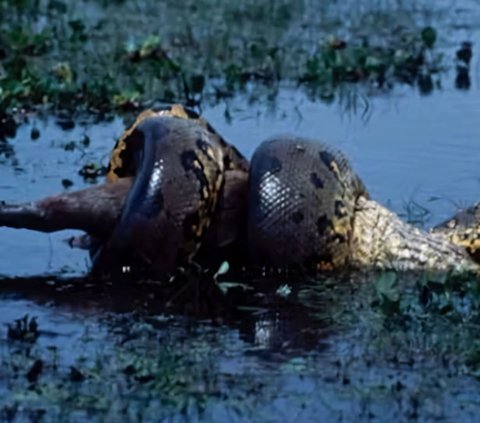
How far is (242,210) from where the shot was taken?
936 cm

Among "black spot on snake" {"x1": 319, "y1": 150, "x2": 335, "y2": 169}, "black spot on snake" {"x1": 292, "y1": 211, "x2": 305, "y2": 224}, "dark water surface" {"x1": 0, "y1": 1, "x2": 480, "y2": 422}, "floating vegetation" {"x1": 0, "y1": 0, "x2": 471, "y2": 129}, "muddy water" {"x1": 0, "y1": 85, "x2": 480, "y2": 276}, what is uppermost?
"black spot on snake" {"x1": 319, "y1": 150, "x2": 335, "y2": 169}

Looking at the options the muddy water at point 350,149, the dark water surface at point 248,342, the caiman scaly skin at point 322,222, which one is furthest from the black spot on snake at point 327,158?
the muddy water at point 350,149

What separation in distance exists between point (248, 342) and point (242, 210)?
133 cm

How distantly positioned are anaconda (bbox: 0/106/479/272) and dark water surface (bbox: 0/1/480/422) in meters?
0.33

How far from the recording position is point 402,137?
40.0 feet

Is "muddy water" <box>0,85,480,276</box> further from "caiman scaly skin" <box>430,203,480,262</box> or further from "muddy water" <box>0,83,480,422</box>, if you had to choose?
"caiman scaly skin" <box>430,203,480,262</box>

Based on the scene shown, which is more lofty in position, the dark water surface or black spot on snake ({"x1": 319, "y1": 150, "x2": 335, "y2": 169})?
black spot on snake ({"x1": 319, "y1": 150, "x2": 335, "y2": 169})

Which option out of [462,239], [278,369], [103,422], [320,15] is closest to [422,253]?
[462,239]

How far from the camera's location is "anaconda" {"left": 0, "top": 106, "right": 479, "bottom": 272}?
9070 mm

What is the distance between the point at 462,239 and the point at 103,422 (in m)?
3.49

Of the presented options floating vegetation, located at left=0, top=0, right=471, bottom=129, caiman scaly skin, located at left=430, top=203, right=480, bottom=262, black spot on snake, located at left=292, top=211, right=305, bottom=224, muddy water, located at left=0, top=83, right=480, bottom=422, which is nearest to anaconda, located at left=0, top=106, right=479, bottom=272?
black spot on snake, located at left=292, top=211, right=305, bottom=224

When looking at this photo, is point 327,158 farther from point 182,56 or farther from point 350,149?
point 182,56

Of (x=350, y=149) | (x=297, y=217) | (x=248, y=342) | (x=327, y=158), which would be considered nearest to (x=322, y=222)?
(x=297, y=217)

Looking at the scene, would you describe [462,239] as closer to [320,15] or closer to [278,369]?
[278,369]
